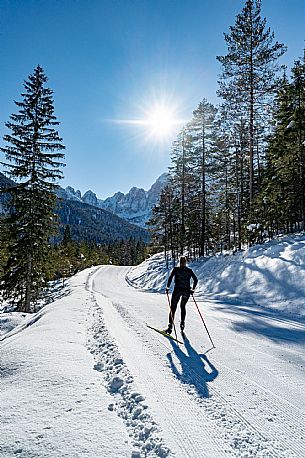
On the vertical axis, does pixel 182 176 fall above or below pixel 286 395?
above

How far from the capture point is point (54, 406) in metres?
3.52

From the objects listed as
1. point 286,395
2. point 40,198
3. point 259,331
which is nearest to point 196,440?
point 286,395

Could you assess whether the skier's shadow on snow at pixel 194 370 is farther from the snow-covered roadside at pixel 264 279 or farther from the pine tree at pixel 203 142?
the pine tree at pixel 203 142

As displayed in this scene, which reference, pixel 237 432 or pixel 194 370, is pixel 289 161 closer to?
pixel 194 370

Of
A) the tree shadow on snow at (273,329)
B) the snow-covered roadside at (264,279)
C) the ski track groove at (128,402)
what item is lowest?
the ski track groove at (128,402)

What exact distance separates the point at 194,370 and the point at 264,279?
8781 mm

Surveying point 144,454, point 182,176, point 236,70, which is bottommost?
point 144,454

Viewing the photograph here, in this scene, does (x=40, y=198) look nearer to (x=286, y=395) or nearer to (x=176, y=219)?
(x=286, y=395)

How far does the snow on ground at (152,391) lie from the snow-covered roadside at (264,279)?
2.02 meters

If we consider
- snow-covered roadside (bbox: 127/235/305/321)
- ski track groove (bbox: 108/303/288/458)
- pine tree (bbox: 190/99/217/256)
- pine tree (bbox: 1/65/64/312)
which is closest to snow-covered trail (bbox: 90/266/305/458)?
ski track groove (bbox: 108/303/288/458)

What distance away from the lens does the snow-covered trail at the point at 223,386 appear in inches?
124

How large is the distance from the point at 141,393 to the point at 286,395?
7.05 ft

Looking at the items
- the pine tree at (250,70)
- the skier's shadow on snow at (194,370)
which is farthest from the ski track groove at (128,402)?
the pine tree at (250,70)

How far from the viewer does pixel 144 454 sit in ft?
9.36
